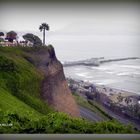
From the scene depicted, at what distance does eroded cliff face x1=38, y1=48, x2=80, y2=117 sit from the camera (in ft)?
18.2

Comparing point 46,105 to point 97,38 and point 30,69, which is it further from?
point 97,38

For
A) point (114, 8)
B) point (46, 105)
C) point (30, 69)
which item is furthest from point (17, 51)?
point (114, 8)

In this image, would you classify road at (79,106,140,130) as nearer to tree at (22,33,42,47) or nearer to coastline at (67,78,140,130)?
coastline at (67,78,140,130)

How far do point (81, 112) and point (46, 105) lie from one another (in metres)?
0.42

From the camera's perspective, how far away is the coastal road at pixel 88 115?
553 cm

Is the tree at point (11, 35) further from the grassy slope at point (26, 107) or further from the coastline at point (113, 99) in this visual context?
the coastline at point (113, 99)

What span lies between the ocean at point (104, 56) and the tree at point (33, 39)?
198 mm

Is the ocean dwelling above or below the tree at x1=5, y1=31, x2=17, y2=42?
below

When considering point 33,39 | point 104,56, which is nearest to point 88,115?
point 104,56

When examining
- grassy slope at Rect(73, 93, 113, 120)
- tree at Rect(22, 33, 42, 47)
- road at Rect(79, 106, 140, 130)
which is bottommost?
road at Rect(79, 106, 140, 130)

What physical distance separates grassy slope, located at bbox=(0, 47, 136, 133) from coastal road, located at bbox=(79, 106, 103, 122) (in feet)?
0.21

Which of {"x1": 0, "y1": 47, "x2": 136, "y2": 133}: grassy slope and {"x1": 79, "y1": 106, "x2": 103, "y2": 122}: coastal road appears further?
{"x1": 79, "y1": 106, "x2": 103, "y2": 122}: coastal road

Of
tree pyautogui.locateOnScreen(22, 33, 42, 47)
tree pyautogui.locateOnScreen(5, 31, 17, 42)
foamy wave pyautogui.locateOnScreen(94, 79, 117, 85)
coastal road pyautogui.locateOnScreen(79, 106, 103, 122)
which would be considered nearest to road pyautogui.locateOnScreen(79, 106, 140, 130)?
coastal road pyautogui.locateOnScreen(79, 106, 103, 122)

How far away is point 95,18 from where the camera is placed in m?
5.50
